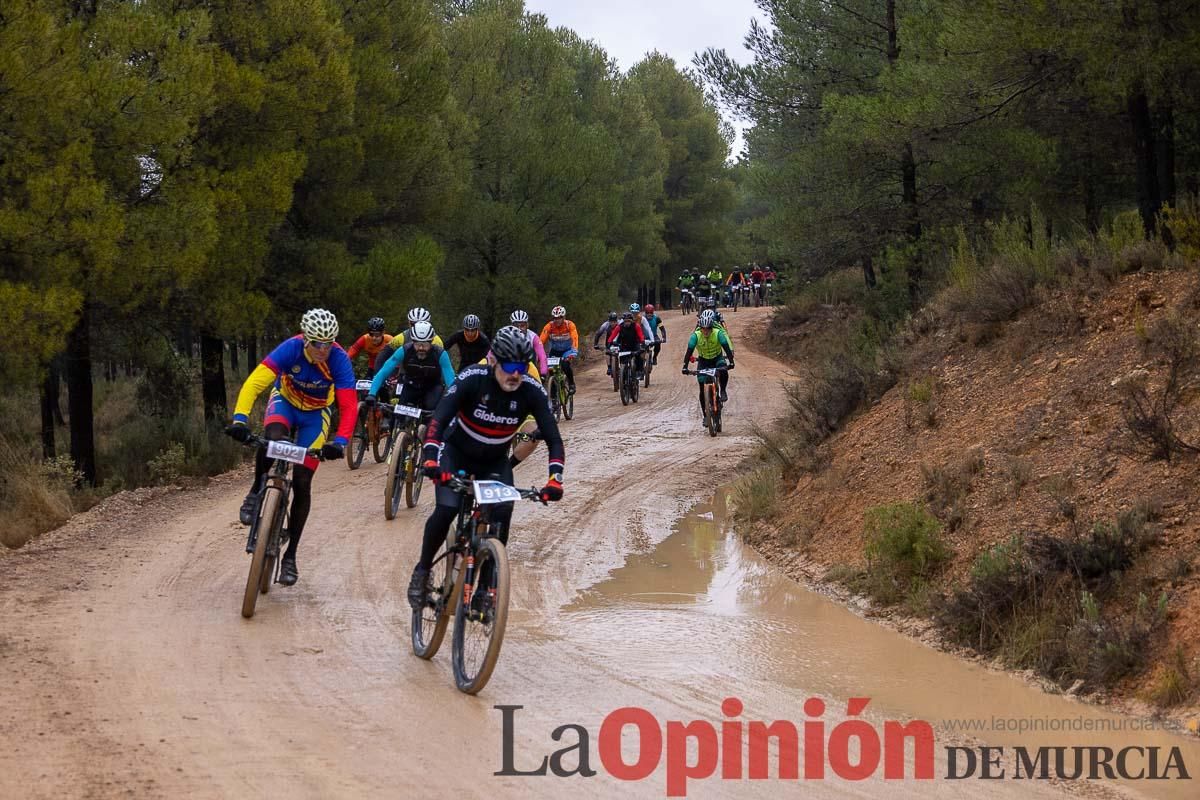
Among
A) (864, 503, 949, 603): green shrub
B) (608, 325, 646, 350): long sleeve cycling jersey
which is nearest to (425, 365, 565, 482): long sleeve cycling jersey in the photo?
(864, 503, 949, 603): green shrub

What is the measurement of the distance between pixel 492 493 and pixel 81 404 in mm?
13137

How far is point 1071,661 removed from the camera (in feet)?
23.4

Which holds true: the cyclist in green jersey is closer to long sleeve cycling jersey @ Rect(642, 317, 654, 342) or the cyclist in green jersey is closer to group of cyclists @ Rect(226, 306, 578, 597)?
long sleeve cycling jersey @ Rect(642, 317, 654, 342)

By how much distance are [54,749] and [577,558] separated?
20.0 ft

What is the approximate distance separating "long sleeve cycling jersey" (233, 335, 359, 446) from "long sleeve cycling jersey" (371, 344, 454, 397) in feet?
11.9

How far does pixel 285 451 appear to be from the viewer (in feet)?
27.3

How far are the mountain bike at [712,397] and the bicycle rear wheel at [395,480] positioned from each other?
7.93 meters

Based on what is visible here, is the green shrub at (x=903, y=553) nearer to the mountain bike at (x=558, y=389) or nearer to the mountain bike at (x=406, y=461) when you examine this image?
the mountain bike at (x=406, y=461)

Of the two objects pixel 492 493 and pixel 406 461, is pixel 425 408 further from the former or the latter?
pixel 492 493

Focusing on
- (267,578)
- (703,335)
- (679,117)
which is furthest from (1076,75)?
(679,117)

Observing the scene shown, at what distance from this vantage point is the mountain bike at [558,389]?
2112cm

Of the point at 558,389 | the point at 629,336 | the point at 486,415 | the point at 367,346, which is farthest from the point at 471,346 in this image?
the point at 629,336

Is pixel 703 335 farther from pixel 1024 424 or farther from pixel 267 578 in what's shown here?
pixel 267 578

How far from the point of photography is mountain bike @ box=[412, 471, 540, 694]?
6527 mm
